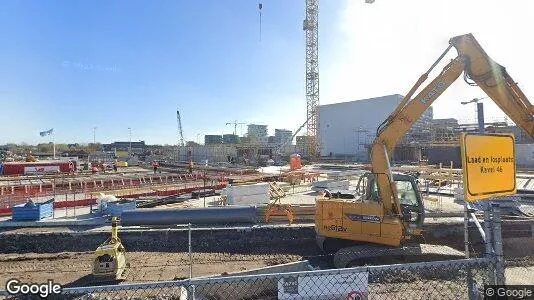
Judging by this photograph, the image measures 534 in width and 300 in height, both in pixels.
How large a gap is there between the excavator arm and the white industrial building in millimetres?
56448

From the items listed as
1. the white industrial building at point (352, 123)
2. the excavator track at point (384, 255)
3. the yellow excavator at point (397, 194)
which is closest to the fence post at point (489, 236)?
the yellow excavator at point (397, 194)

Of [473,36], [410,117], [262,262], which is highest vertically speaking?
[473,36]

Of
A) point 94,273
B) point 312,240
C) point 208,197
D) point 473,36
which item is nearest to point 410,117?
point 473,36

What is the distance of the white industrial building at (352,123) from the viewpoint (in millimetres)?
67250

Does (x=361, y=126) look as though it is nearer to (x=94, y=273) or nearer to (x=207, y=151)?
(x=207, y=151)

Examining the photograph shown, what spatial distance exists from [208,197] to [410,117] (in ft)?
45.0

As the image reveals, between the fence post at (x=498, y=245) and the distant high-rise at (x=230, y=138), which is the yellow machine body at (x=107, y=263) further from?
the distant high-rise at (x=230, y=138)

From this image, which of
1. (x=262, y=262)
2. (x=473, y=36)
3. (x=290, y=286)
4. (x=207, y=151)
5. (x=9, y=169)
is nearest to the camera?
(x=290, y=286)

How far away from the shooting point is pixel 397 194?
8.77m

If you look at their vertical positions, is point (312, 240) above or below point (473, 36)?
below

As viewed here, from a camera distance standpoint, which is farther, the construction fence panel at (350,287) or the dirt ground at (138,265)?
the dirt ground at (138,265)

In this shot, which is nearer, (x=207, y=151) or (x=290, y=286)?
(x=290, y=286)

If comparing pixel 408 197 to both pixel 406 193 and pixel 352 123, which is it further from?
pixel 352 123

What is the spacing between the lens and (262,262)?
393 inches
